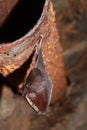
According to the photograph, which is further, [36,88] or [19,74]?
[19,74]

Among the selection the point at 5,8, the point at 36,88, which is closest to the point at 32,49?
the point at 36,88

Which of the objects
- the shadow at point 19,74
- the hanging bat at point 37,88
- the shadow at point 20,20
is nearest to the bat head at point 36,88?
the hanging bat at point 37,88

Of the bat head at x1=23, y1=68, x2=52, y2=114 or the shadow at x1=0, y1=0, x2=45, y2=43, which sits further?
the shadow at x1=0, y1=0, x2=45, y2=43

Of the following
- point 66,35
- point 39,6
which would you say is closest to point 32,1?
point 39,6

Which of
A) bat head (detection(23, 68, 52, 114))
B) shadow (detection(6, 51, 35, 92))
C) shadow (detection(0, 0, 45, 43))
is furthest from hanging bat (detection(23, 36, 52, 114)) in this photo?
shadow (detection(0, 0, 45, 43))

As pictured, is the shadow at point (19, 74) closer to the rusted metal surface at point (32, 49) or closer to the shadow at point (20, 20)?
the rusted metal surface at point (32, 49)

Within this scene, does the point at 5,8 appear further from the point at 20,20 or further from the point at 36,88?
the point at 36,88

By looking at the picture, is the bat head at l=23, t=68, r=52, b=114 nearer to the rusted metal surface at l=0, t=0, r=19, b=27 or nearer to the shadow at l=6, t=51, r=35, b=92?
the shadow at l=6, t=51, r=35, b=92
